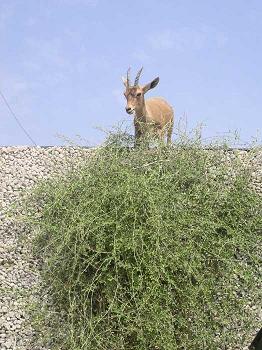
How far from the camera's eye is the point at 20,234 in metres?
6.82

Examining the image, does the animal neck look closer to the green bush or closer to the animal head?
the animal head

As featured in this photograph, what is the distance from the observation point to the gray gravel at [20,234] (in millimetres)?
6254

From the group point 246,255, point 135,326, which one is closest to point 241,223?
point 246,255

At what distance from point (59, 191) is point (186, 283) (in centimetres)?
132

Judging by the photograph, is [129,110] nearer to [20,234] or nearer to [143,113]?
[143,113]

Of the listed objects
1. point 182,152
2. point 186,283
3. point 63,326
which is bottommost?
point 63,326

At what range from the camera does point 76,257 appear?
19.5 feet

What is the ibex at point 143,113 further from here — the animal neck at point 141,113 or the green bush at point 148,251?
the green bush at point 148,251

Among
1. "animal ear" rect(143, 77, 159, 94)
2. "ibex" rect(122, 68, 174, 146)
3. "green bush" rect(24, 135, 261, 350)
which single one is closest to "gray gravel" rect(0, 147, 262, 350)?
"green bush" rect(24, 135, 261, 350)

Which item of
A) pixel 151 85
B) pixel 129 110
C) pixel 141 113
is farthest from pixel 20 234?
pixel 151 85

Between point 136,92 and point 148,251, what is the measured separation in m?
1.95

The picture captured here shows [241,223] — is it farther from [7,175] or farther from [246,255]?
[7,175]

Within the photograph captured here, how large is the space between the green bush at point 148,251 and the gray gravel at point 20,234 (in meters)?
0.19

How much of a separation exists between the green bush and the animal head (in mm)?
651
